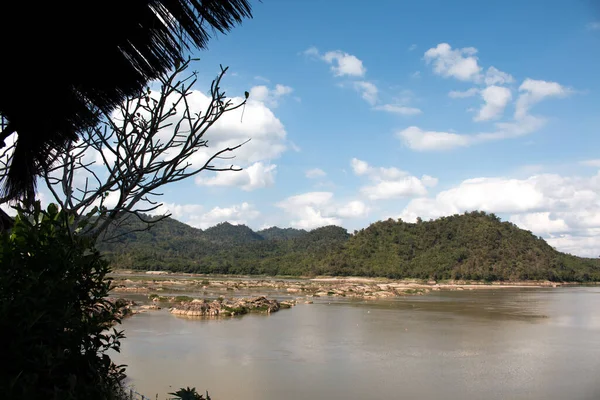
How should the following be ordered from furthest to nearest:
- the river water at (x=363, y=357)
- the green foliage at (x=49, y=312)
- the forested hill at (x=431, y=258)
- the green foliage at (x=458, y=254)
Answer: the forested hill at (x=431, y=258) → the green foliage at (x=458, y=254) → the river water at (x=363, y=357) → the green foliage at (x=49, y=312)

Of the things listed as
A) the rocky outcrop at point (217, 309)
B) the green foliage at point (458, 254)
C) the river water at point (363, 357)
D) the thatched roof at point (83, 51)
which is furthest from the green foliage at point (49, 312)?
the green foliage at point (458, 254)

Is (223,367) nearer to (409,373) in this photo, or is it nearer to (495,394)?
(409,373)

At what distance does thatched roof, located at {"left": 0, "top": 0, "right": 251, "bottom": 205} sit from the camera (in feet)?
4.75

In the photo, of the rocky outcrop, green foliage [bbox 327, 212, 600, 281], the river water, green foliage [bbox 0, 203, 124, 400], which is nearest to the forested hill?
green foliage [bbox 327, 212, 600, 281]

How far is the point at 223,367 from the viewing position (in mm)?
13367

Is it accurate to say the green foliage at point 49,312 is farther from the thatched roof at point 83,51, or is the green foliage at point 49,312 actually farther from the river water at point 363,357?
the river water at point 363,357

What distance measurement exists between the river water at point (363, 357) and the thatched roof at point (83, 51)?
9607 mm

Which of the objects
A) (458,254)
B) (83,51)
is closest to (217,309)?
(83,51)

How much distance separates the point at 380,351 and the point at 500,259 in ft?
221

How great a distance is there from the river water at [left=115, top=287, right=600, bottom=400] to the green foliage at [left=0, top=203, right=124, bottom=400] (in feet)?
27.2

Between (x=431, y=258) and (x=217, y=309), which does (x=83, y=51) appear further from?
(x=431, y=258)

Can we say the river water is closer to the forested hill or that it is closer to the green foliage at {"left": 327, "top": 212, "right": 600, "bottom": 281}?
the green foliage at {"left": 327, "top": 212, "right": 600, "bottom": 281}

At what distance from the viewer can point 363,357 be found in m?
15.4

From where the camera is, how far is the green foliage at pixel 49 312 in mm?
2320
